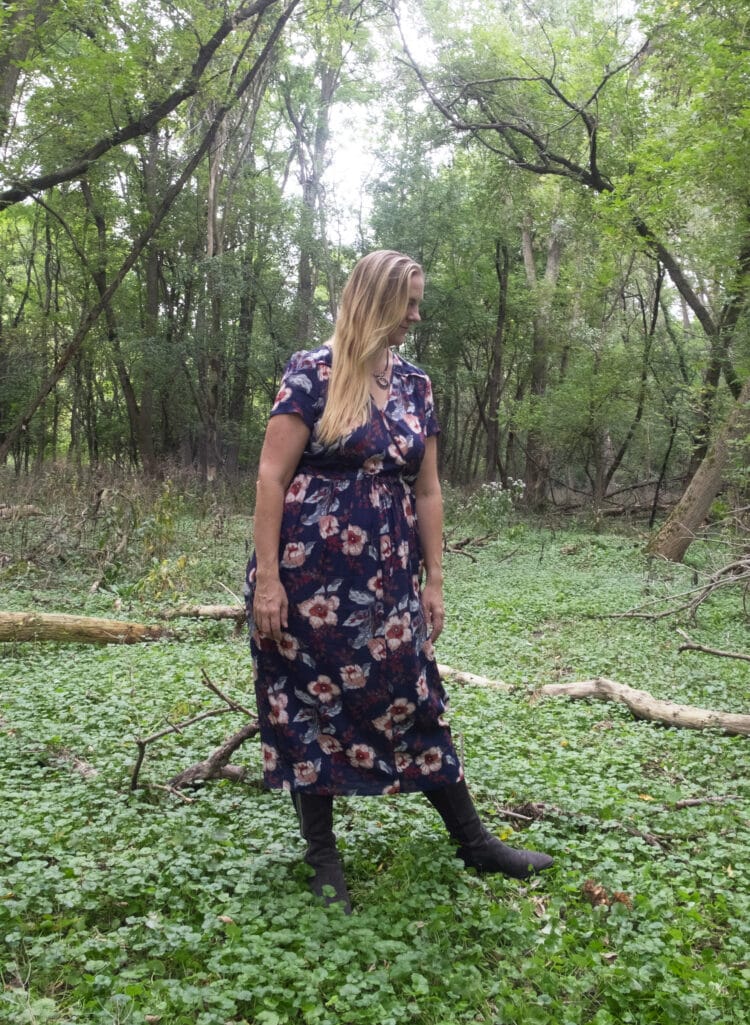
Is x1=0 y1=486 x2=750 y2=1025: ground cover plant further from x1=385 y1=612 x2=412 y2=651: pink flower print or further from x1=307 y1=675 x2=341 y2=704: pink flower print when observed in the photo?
x1=385 y1=612 x2=412 y2=651: pink flower print

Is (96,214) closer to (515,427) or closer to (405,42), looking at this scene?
(405,42)

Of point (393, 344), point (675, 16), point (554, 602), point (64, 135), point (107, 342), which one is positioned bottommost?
point (554, 602)

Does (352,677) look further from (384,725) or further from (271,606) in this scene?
(271,606)

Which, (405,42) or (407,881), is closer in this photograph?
(407,881)

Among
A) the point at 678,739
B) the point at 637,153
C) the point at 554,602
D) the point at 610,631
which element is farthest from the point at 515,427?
the point at 678,739

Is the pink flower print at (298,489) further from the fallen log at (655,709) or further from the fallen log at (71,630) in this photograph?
the fallen log at (71,630)

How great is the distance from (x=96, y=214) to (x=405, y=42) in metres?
7.22

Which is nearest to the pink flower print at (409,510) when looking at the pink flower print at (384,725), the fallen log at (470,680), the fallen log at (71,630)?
the pink flower print at (384,725)

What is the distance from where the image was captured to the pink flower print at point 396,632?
2406mm

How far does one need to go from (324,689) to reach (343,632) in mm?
185

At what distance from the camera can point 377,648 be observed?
2391 millimetres

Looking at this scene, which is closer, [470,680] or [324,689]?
[324,689]

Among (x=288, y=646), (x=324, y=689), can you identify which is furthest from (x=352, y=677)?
(x=288, y=646)

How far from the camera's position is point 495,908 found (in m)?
2.29
